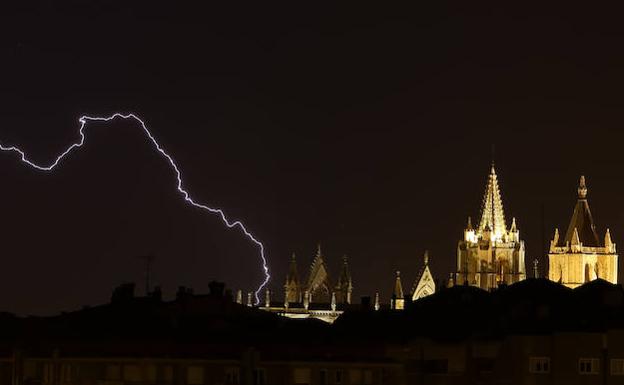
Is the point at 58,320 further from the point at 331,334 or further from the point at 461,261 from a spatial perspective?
the point at 461,261

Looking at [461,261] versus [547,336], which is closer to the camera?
[547,336]

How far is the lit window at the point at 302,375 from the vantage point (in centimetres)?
6309

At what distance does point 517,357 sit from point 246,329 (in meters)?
8.30

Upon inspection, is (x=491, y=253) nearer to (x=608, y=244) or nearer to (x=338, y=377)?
(x=608, y=244)

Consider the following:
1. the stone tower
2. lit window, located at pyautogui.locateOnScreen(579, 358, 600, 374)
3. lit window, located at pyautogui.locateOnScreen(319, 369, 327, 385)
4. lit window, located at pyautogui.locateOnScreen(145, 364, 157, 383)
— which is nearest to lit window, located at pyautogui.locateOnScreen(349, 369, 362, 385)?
lit window, located at pyautogui.locateOnScreen(319, 369, 327, 385)

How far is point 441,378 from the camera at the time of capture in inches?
2741

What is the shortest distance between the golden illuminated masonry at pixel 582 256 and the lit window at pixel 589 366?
10550 cm

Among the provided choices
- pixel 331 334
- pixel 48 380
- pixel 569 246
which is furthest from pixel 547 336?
pixel 569 246

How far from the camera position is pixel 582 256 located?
569 ft

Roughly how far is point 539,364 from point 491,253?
117m

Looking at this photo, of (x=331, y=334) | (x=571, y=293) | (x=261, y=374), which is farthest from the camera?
(x=571, y=293)

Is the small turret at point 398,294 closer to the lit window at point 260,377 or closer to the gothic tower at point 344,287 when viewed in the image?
the gothic tower at point 344,287

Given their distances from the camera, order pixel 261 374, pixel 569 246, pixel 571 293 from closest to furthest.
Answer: pixel 261 374 → pixel 571 293 → pixel 569 246

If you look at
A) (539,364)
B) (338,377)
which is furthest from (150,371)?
(539,364)
